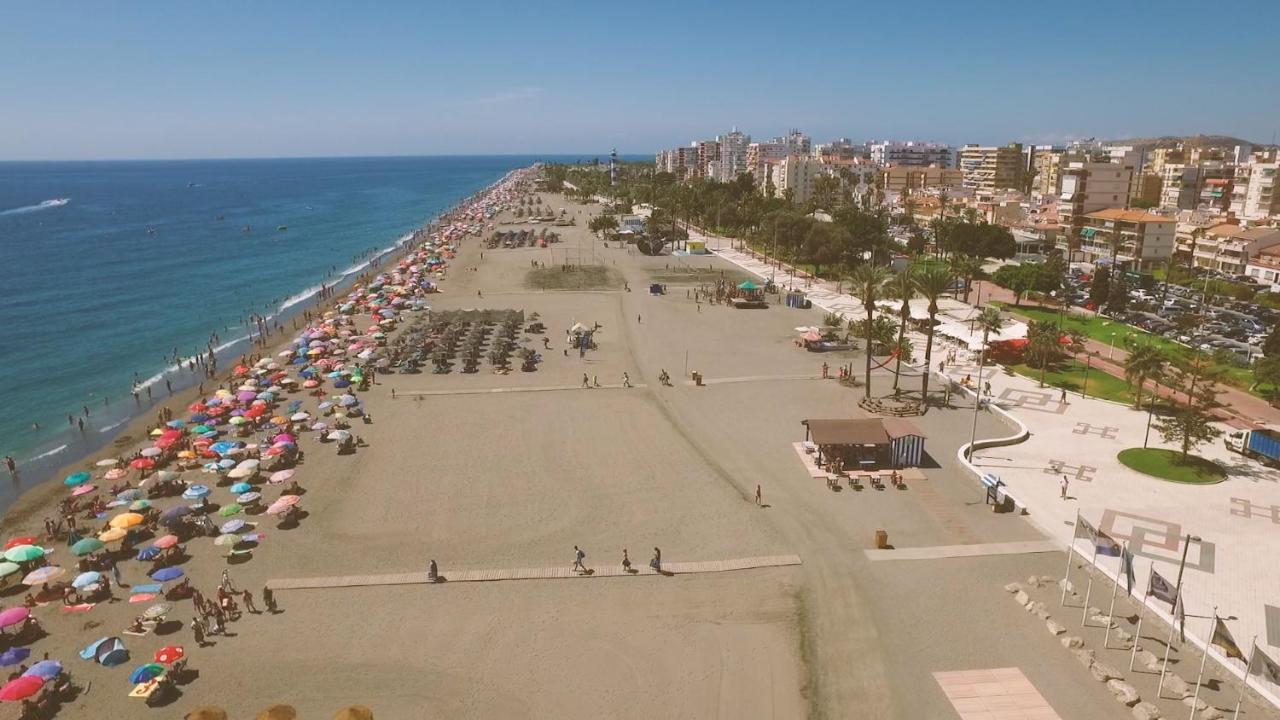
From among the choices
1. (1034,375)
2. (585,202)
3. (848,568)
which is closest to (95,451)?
(848,568)

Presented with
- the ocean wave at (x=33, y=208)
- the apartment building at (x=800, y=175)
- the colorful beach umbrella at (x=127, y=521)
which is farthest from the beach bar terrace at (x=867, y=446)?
the ocean wave at (x=33, y=208)

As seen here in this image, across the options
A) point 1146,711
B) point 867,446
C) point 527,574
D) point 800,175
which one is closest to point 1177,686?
point 1146,711

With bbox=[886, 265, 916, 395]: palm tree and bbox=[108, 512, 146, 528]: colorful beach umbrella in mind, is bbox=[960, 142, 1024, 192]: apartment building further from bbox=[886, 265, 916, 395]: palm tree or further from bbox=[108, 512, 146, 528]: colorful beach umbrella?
bbox=[108, 512, 146, 528]: colorful beach umbrella

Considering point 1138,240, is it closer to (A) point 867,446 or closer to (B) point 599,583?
(A) point 867,446

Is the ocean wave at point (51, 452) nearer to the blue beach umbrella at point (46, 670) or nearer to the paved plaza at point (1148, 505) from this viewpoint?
the blue beach umbrella at point (46, 670)

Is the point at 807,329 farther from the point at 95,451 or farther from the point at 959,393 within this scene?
the point at 95,451

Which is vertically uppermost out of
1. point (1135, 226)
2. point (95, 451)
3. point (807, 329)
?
point (1135, 226)
